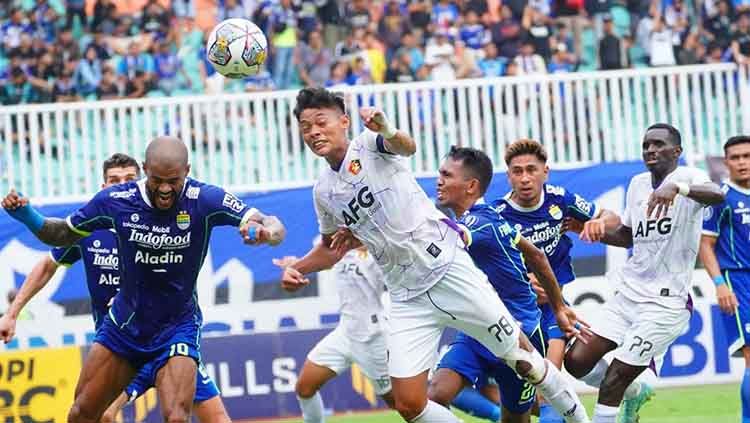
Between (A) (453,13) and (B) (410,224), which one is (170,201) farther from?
(A) (453,13)

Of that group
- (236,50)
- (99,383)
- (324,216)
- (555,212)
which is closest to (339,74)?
(236,50)

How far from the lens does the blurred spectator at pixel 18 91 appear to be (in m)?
20.3

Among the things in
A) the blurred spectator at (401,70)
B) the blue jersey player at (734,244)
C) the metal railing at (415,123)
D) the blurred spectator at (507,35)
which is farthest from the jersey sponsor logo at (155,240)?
the blurred spectator at (507,35)

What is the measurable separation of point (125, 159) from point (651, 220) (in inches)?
166

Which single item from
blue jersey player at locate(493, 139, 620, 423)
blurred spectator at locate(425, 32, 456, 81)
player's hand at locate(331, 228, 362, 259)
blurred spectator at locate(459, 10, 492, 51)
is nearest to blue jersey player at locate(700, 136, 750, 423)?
blue jersey player at locate(493, 139, 620, 423)

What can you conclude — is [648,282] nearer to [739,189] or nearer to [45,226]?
[739,189]

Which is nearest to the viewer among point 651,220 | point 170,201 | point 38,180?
point 170,201

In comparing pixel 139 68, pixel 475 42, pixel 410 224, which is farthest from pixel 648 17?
pixel 410 224

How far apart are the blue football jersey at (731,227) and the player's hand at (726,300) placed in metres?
0.39

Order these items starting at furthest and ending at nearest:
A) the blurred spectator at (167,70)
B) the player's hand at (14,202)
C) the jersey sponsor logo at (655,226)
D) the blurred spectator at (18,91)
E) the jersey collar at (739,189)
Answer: the blurred spectator at (167,70)
the blurred spectator at (18,91)
the jersey collar at (739,189)
the jersey sponsor logo at (655,226)
the player's hand at (14,202)

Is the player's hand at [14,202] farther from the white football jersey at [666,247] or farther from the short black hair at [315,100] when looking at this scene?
the white football jersey at [666,247]

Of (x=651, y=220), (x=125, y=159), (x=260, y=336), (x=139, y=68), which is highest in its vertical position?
(x=139, y=68)

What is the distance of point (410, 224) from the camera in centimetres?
977

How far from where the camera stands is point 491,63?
824 inches
